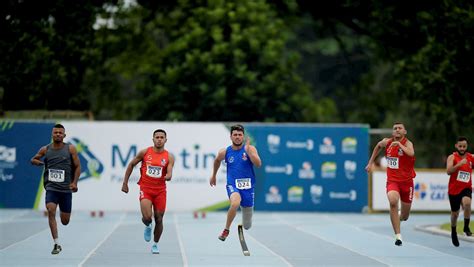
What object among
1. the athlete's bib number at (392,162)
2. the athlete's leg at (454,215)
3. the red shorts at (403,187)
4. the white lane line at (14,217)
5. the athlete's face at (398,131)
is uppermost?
the athlete's face at (398,131)

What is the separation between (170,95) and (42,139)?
12.7 m

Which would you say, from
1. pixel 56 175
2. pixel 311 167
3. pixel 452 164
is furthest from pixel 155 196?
pixel 311 167

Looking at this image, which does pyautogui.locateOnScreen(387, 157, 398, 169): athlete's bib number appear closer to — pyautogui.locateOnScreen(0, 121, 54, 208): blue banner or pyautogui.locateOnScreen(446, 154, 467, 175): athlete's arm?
pyautogui.locateOnScreen(446, 154, 467, 175): athlete's arm

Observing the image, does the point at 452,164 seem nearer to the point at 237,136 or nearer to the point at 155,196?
the point at 237,136

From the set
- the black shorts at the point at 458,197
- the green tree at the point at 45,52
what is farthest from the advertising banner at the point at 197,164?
the black shorts at the point at 458,197

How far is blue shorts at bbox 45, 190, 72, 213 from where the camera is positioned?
61.0 feet

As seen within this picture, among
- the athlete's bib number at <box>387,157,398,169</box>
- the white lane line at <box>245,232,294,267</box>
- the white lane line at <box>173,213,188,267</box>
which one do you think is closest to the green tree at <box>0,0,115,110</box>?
the white lane line at <box>173,213,188,267</box>

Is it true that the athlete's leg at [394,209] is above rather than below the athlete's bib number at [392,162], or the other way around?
below

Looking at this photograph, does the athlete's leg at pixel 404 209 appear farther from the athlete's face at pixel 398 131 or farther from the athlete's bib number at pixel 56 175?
the athlete's bib number at pixel 56 175

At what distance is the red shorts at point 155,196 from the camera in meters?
18.6

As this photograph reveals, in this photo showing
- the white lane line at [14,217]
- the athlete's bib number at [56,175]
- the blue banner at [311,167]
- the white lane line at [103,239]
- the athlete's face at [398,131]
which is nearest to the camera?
the white lane line at [103,239]

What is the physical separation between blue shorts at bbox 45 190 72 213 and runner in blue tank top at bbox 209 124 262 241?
2500 millimetres

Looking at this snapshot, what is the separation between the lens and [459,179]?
21.6 metres

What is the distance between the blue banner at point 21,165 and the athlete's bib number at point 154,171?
16215 millimetres
